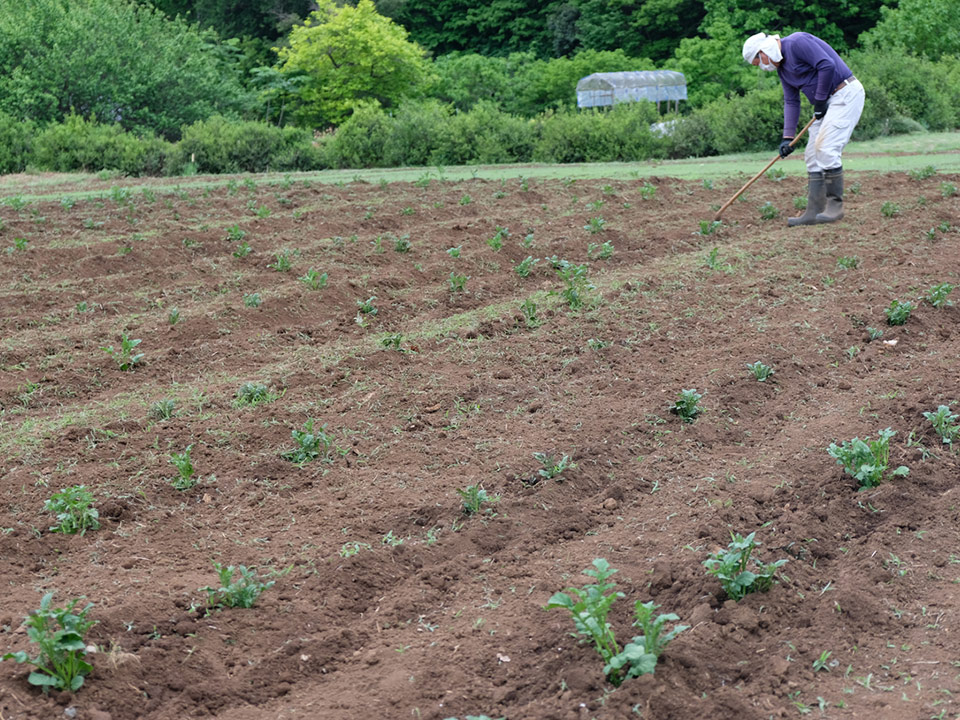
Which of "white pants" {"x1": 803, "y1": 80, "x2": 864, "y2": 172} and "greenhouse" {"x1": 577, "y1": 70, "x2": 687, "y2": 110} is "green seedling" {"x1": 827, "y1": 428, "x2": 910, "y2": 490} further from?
"greenhouse" {"x1": 577, "y1": 70, "x2": 687, "y2": 110}

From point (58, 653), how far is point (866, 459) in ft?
10.2

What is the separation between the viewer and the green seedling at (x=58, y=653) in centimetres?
311

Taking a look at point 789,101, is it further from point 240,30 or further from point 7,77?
point 240,30

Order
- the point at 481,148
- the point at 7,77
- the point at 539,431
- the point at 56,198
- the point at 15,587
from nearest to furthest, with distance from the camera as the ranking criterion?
the point at 15,587 → the point at 539,431 → the point at 56,198 → the point at 481,148 → the point at 7,77

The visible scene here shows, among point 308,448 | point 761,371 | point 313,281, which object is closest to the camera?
point 308,448

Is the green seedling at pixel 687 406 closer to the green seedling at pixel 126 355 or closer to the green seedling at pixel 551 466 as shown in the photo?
the green seedling at pixel 551 466

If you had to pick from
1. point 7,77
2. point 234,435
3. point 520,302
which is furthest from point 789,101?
point 7,77

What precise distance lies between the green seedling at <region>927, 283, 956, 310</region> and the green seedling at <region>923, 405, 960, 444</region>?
2.25 metres

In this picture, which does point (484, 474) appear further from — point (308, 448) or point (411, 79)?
point (411, 79)

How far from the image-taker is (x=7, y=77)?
2500 centimetres

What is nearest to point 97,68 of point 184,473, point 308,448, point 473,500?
point 308,448

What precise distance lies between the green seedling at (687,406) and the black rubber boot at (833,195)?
17.0 feet

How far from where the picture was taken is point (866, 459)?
4164 mm

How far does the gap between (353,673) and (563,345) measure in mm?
3401
